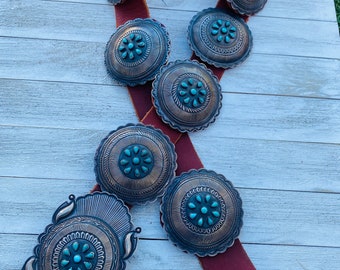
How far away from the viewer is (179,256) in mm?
1822

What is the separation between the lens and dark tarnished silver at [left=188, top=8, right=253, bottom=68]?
81.4 inches

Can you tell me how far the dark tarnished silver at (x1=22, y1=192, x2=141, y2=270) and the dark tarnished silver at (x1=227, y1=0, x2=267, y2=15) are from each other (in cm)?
133

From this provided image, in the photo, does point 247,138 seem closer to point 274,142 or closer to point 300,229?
point 274,142

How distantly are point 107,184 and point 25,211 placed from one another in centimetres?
46

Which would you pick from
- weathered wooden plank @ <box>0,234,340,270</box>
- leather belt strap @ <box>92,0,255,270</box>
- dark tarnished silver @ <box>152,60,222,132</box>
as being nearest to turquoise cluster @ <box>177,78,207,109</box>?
dark tarnished silver @ <box>152,60,222,132</box>

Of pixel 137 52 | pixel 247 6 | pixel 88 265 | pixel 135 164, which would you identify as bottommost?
pixel 88 265

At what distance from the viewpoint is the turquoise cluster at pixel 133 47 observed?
1.98 metres

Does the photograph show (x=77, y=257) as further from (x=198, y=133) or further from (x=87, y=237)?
(x=198, y=133)

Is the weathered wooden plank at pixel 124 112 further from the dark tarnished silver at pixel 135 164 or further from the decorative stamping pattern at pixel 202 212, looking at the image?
the decorative stamping pattern at pixel 202 212

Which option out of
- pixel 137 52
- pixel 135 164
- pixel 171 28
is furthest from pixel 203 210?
pixel 171 28

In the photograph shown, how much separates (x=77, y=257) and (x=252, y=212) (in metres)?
0.93

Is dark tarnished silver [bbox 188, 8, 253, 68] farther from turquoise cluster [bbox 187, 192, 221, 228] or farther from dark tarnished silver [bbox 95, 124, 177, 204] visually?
turquoise cluster [bbox 187, 192, 221, 228]

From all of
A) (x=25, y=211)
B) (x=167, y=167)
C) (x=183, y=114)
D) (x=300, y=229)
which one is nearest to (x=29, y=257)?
(x=25, y=211)

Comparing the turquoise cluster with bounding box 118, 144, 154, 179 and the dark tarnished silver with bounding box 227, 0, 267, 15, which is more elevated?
the dark tarnished silver with bounding box 227, 0, 267, 15
